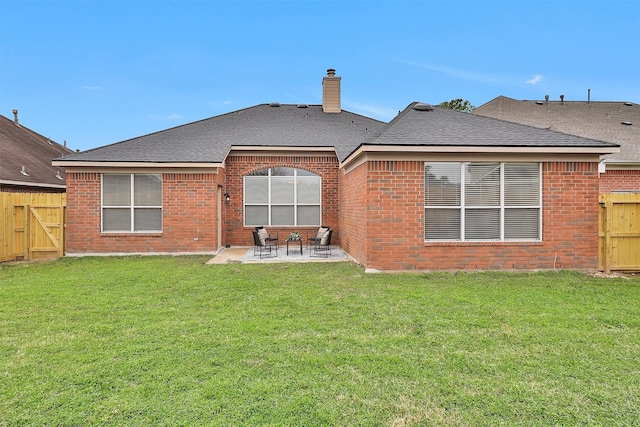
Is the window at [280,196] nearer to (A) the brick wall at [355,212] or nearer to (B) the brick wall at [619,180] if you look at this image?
(A) the brick wall at [355,212]

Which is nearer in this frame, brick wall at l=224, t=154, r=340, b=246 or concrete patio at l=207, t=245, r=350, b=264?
concrete patio at l=207, t=245, r=350, b=264

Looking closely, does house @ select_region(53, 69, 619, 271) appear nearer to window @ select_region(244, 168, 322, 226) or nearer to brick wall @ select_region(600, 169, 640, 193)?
window @ select_region(244, 168, 322, 226)

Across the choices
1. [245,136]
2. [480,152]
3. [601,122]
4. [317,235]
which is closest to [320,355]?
[480,152]

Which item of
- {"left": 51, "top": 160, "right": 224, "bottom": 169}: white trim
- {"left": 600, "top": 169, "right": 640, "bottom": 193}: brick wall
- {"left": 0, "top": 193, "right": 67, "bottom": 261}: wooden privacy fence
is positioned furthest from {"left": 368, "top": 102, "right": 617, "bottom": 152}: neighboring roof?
{"left": 0, "top": 193, "right": 67, "bottom": 261}: wooden privacy fence

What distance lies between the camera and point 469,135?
8484mm

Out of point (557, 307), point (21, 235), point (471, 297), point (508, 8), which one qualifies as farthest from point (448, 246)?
point (508, 8)

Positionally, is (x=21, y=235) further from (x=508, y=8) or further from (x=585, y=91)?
(x=585, y=91)

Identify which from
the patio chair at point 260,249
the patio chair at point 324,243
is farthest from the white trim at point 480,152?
the patio chair at point 260,249

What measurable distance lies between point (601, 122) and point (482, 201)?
1448cm

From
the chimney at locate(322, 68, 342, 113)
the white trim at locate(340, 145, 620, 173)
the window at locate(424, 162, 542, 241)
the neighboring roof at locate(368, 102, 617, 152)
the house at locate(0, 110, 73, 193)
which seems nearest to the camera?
the white trim at locate(340, 145, 620, 173)

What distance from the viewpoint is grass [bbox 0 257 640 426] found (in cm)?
268

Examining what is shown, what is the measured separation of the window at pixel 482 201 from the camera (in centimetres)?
820

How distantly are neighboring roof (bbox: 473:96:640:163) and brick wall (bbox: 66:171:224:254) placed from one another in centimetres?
1594

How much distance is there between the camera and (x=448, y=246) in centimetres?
819
